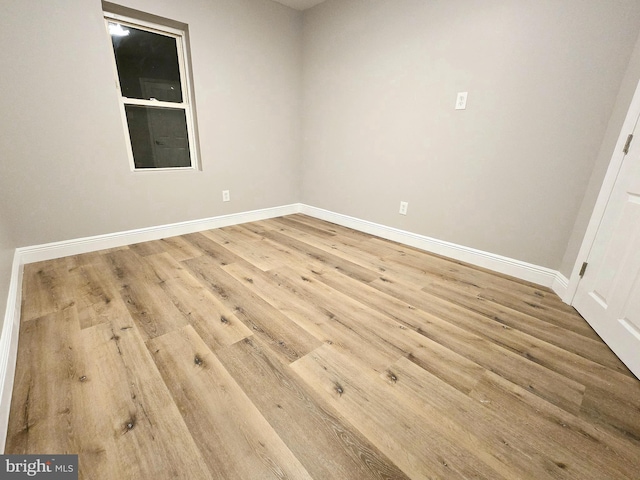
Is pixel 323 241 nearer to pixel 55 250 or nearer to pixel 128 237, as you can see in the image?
pixel 128 237

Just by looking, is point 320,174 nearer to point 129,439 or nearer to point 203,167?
point 203,167

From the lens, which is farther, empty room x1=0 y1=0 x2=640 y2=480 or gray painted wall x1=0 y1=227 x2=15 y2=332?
gray painted wall x1=0 y1=227 x2=15 y2=332

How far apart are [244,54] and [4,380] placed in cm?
311

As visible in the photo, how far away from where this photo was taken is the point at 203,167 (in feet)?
9.49

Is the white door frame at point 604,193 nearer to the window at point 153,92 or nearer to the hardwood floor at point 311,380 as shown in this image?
the hardwood floor at point 311,380

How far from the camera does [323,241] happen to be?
286 centimetres

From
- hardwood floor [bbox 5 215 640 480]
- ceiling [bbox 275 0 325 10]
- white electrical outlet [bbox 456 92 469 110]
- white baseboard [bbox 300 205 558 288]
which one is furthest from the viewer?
ceiling [bbox 275 0 325 10]

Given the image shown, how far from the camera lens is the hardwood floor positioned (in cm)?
89

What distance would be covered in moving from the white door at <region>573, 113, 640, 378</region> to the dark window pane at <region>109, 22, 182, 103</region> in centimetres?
345

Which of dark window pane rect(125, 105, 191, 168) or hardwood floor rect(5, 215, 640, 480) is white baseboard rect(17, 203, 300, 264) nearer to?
hardwood floor rect(5, 215, 640, 480)

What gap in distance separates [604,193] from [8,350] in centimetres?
310

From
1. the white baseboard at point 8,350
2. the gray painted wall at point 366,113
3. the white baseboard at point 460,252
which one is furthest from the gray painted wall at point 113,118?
the white baseboard at point 460,252

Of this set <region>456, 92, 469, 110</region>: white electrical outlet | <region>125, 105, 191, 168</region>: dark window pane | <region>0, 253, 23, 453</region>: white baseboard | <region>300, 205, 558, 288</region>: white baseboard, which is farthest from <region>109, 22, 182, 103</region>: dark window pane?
<region>456, 92, 469, 110</region>: white electrical outlet

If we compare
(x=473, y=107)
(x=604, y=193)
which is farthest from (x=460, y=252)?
(x=473, y=107)
